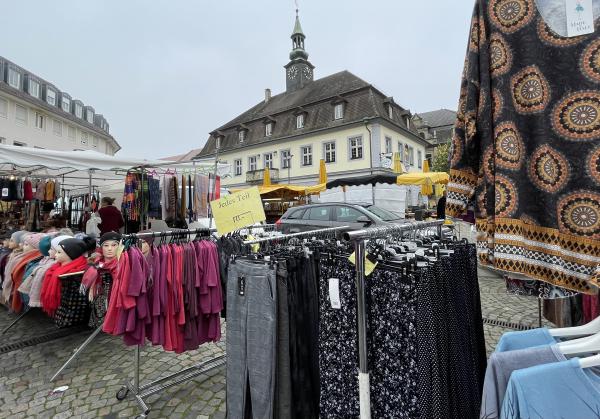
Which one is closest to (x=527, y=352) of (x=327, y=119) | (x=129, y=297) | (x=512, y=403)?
(x=512, y=403)

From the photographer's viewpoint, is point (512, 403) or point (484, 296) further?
point (484, 296)

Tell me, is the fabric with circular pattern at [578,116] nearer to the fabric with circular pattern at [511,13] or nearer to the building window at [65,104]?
the fabric with circular pattern at [511,13]

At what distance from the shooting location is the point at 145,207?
5.88 meters

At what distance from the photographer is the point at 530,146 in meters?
1.10

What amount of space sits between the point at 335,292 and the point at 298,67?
31.8 metres

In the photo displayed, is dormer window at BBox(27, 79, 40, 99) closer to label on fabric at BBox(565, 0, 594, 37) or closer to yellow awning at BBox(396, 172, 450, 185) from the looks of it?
yellow awning at BBox(396, 172, 450, 185)

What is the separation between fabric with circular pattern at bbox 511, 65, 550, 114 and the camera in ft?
3.51

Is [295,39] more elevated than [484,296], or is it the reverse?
[295,39]

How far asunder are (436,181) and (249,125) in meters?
23.1

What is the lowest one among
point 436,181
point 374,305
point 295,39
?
point 374,305

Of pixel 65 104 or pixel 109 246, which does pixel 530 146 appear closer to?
pixel 109 246

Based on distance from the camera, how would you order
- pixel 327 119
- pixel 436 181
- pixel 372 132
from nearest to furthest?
pixel 436 181 < pixel 372 132 < pixel 327 119

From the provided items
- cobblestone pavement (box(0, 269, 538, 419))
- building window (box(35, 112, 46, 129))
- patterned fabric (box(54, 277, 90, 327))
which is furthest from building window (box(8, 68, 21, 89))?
patterned fabric (box(54, 277, 90, 327))

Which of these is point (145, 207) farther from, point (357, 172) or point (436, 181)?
point (357, 172)
